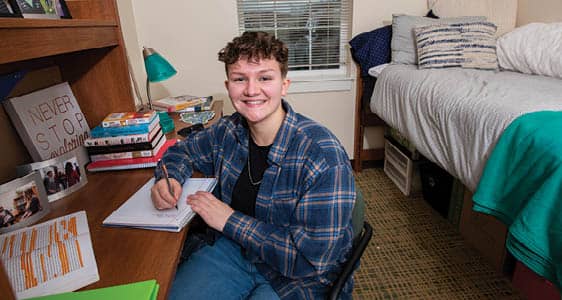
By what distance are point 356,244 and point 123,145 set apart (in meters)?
0.84

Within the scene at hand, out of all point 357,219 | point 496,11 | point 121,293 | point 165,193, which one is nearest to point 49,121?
point 165,193

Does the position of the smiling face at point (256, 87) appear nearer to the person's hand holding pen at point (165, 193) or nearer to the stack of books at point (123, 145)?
the person's hand holding pen at point (165, 193)

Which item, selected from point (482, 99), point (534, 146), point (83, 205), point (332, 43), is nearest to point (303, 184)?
point (83, 205)

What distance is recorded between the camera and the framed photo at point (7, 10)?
0.77m

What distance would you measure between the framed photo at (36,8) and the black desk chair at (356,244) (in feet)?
3.40

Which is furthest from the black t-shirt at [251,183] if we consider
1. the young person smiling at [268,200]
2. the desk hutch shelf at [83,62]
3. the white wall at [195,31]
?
the white wall at [195,31]

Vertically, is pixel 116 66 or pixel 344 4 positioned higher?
pixel 344 4

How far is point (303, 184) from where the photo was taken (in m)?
0.94

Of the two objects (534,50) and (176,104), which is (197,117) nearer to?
(176,104)

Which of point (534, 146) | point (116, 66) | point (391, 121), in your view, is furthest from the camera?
point (391, 121)

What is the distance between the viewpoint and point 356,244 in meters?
0.99

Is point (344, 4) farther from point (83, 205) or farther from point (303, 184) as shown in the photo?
point (83, 205)

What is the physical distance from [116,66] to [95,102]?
18 centimetres

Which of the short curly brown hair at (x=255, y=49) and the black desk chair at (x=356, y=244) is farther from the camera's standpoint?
the short curly brown hair at (x=255, y=49)
